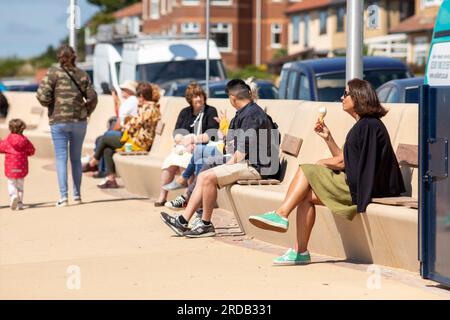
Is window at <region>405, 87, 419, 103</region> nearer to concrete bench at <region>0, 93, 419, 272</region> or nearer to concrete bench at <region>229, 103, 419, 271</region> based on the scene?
concrete bench at <region>0, 93, 419, 272</region>

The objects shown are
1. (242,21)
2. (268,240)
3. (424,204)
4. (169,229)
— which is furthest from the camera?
(242,21)

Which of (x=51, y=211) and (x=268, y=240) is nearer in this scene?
(x=268, y=240)

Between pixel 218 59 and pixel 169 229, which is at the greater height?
pixel 218 59

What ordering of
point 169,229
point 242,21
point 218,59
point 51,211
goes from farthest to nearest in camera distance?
point 242,21 → point 218,59 → point 51,211 → point 169,229

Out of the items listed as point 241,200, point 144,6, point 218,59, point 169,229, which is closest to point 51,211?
point 169,229

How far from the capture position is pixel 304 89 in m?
19.5

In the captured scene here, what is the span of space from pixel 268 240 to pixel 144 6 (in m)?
84.8

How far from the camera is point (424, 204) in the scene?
8.96 meters

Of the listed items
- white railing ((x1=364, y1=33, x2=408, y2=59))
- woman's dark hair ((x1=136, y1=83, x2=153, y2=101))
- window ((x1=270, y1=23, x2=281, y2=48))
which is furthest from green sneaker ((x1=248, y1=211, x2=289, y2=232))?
window ((x1=270, y1=23, x2=281, y2=48))

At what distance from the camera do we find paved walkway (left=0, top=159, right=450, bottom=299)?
887 centimetres

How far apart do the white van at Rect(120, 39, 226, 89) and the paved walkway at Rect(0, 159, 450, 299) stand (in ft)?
42.1

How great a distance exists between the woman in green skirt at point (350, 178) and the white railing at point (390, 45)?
5025 cm
